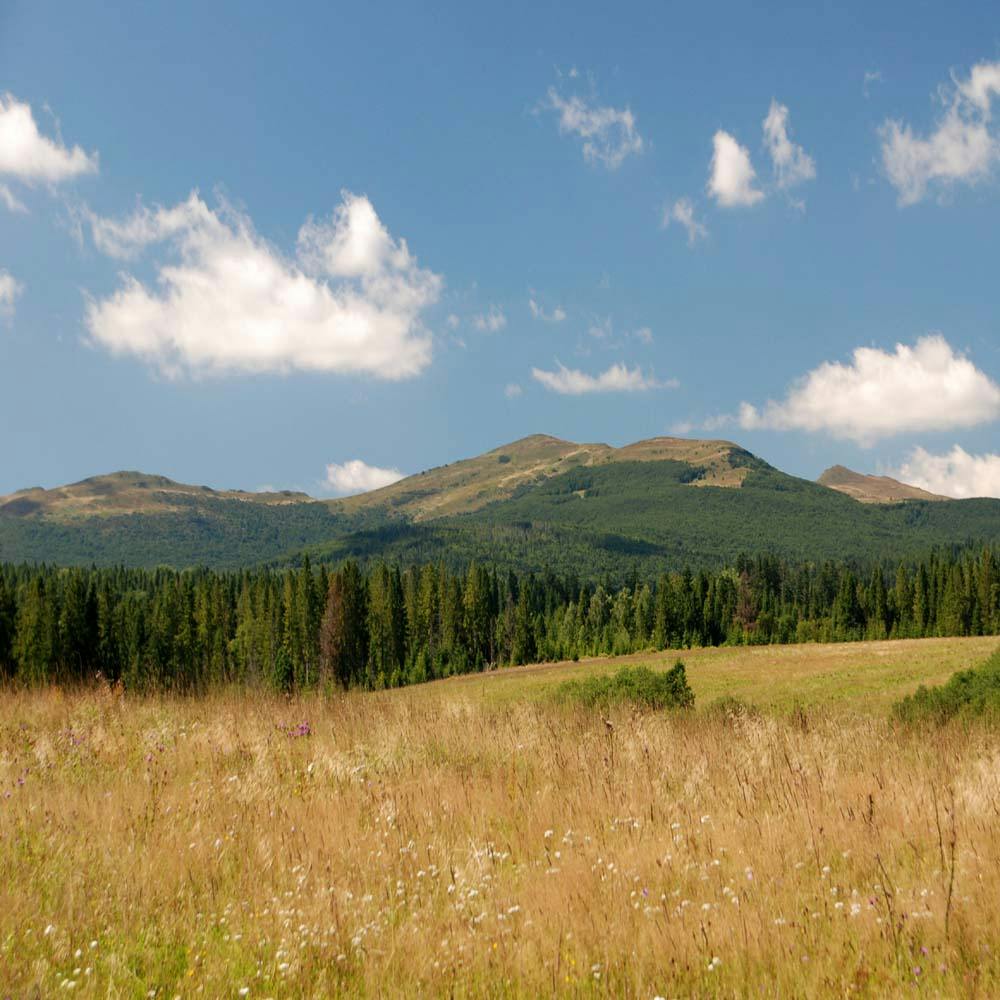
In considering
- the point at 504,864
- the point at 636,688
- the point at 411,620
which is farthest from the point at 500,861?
the point at 411,620

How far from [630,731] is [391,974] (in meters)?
5.14

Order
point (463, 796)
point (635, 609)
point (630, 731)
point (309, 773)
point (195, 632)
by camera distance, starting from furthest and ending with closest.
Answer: point (635, 609), point (195, 632), point (630, 731), point (309, 773), point (463, 796)

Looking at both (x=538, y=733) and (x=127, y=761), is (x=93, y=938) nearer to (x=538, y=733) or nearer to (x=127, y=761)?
(x=127, y=761)

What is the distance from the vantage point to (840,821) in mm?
5309

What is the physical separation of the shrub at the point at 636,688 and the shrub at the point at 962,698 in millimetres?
4737

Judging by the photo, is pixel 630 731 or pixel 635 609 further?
pixel 635 609

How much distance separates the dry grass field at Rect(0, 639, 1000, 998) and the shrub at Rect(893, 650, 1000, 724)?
25.2ft

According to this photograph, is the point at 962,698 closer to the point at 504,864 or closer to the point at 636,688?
the point at 636,688

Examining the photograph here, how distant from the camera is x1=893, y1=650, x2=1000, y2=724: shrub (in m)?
15.0

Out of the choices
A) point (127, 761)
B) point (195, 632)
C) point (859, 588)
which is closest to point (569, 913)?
point (127, 761)

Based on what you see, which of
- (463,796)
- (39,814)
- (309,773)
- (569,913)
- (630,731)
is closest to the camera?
(569,913)

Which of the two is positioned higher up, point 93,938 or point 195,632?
point 93,938

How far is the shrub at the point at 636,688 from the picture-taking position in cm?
1564

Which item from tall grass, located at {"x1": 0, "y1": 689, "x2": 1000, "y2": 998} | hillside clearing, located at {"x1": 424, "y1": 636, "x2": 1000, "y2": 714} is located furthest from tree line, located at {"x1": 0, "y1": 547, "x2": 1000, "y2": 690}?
tall grass, located at {"x1": 0, "y1": 689, "x2": 1000, "y2": 998}
